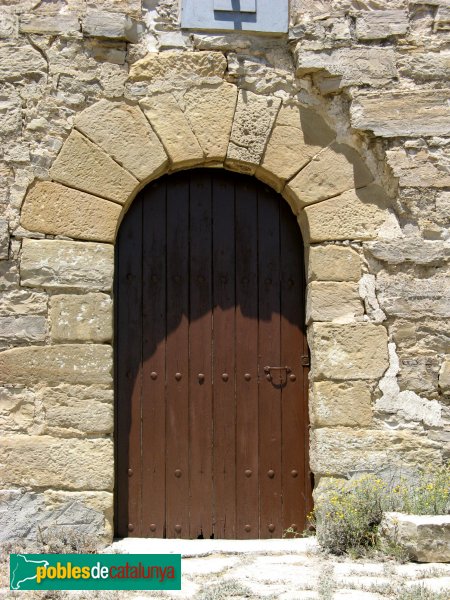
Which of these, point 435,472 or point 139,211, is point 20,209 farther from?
point 435,472

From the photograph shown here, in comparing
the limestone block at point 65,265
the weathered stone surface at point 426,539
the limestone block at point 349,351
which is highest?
the limestone block at point 65,265

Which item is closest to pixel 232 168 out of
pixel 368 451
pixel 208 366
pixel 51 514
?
pixel 208 366

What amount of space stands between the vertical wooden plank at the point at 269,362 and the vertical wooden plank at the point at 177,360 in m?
0.44

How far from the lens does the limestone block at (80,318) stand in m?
4.72

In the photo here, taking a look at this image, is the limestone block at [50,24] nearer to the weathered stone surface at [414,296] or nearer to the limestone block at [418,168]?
the limestone block at [418,168]

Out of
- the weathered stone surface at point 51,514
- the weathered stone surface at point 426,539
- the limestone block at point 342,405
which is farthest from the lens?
the limestone block at point 342,405

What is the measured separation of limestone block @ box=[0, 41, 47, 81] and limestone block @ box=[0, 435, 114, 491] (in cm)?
206

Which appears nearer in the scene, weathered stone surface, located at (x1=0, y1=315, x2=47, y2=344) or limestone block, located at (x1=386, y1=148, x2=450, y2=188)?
weathered stone surface, located at (x1=0, y1=315, x2=47, y2=344)

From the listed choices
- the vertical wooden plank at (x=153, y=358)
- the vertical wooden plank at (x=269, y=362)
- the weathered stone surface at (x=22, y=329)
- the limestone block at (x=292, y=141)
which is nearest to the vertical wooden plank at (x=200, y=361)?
the vertical wooden plank at (x=153, y=358)

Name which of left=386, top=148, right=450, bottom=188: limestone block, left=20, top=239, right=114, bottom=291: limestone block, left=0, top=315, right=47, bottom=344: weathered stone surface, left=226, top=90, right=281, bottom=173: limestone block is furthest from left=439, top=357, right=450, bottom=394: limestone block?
left=0, top=315, right=47, bottom=344: weathered stone surface

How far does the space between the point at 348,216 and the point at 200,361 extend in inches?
48.0

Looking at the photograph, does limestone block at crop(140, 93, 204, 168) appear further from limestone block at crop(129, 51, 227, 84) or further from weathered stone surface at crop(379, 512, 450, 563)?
weathered stone surface at crop(379, 512, 450, 563)

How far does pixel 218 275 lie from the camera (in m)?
5.09

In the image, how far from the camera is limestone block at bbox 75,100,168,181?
4883 mm
